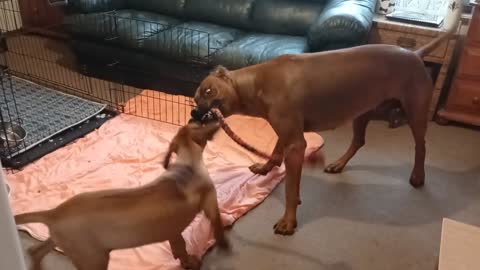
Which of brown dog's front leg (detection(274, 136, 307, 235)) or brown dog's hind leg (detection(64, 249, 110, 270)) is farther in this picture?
brown dog's front leg (detection(274, 136, 307, 235))

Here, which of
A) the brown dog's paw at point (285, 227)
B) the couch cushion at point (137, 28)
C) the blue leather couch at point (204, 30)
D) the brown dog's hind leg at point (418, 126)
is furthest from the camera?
the couch cushion at point (137, 28)

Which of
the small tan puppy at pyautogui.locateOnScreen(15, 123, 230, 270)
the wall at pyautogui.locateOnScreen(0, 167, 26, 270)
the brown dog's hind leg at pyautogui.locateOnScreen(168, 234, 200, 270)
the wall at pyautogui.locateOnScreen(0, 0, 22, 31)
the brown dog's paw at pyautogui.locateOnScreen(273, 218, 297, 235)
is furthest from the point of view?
the wall at pyautogui.locateOnScreen(0, 0, 22, 31)

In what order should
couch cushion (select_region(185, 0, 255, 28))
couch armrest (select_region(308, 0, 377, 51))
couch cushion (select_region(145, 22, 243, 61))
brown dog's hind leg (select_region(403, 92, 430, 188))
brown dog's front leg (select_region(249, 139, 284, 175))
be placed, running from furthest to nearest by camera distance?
couch cushion (select_region(185, 0, 255, 28)) → couch cushion (select_region(145, 22, 243, 61)) → couch armrest (select_region(308, 0, 377, 51)) → brown dog's front leg (select_region(249, 139, 284, 175)) → brown dog's hind leg (select_region(403, 92, 430, 188))

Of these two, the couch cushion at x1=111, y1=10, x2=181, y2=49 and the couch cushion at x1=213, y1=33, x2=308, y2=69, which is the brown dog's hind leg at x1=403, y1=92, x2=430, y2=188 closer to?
the couch cushion at x1=213, y1=33, x2=308, y2=69

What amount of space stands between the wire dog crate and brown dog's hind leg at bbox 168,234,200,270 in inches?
45.9

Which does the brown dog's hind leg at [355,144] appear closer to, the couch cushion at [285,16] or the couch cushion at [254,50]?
the couch cushion at [254,50]

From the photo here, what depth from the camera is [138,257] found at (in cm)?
191

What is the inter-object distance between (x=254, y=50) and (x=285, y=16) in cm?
55

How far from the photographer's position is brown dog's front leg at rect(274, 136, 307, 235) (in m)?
2.02

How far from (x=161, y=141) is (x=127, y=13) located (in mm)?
1347

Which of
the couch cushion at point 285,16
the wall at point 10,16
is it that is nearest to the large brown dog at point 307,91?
the couch cushion at point 285,16

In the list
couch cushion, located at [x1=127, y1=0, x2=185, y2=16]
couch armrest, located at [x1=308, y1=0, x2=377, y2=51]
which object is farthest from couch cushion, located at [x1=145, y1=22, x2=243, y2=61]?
couch armrest, located at [x1=308, y1=0, x2=377, y2=51]

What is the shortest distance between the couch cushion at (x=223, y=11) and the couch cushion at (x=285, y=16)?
0.22ft

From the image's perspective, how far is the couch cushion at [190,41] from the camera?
304 cm
